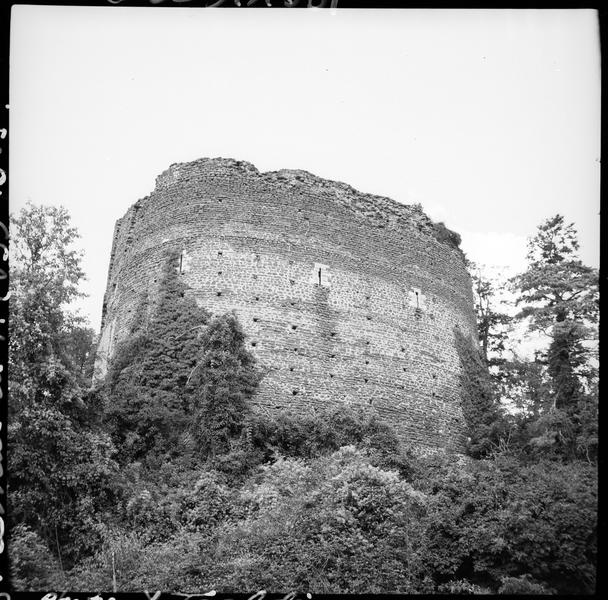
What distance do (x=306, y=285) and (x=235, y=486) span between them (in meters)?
5.03

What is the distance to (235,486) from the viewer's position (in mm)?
12828

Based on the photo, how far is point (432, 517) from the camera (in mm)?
11430

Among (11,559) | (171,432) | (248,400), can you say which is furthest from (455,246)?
(11,559)

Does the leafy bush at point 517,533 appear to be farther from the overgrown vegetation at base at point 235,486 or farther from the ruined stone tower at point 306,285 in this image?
the ruined stone tower at point 306,285

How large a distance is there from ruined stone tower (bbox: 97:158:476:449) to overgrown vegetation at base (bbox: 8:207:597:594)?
617 millimetres

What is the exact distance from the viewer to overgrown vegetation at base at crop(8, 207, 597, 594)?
10.4 meters

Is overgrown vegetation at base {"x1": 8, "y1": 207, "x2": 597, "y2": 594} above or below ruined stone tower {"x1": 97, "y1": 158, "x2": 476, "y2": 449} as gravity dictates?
below

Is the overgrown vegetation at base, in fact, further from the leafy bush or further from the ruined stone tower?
the ruined stone tower

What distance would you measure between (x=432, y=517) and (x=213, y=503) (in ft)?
10.9

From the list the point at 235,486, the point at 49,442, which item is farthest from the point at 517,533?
the point at 49,442

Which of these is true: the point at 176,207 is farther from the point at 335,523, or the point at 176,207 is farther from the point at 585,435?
the point at 585,435

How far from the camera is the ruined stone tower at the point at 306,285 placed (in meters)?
15.7

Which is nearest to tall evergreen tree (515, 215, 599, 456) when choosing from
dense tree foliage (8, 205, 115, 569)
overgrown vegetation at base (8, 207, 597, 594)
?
overgrown vegetation at base (8, 207, 597, 594)

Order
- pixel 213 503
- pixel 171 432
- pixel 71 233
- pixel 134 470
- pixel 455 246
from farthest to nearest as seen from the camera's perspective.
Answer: pixel 455 246
pixel 71 233
pixel 171 432
pixel 134 470
pixel 213 503
